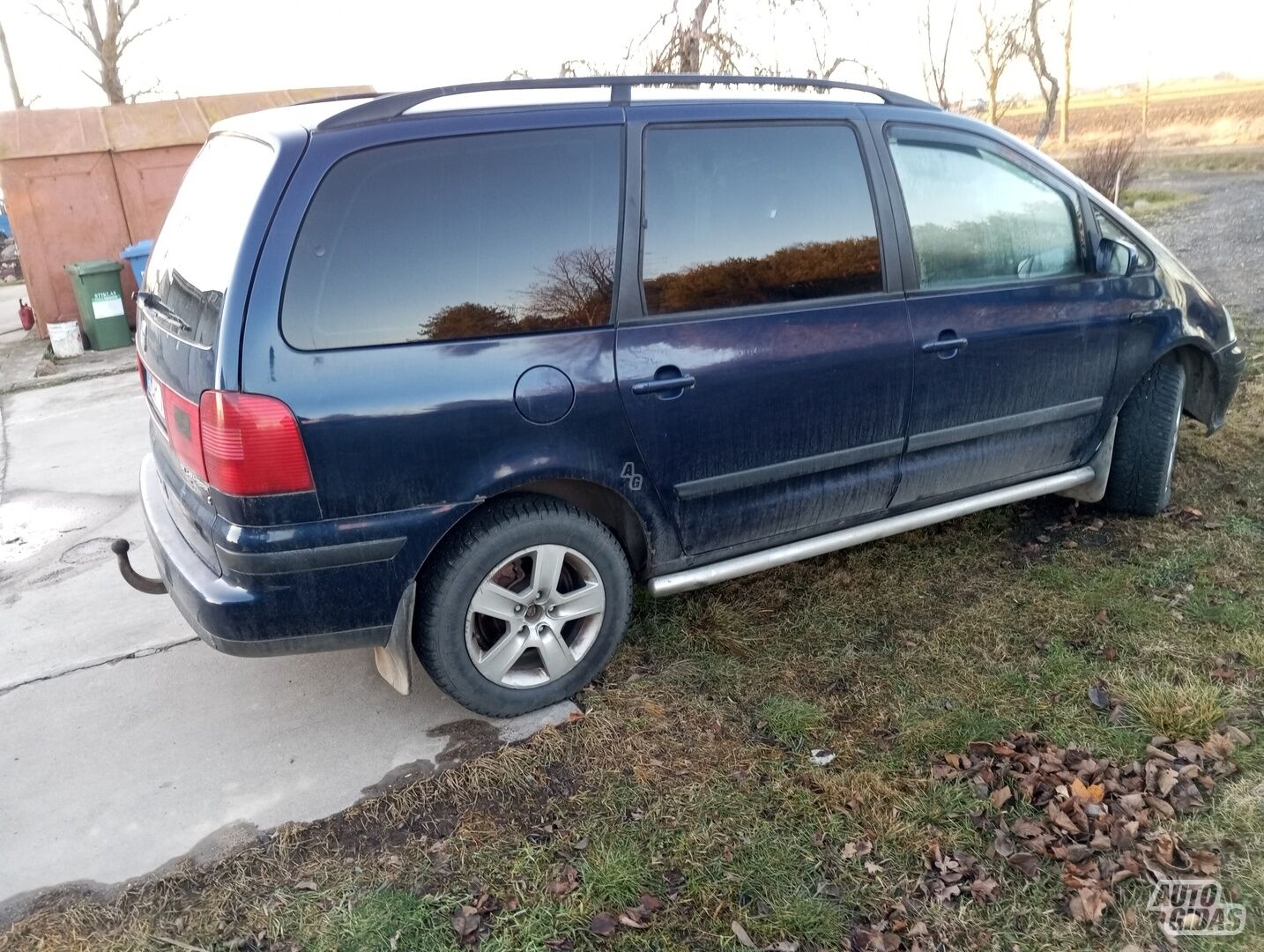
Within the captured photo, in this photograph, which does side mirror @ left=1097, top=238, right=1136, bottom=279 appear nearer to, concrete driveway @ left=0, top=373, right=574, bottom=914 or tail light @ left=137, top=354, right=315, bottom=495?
concrete driveway @ left=0, top=373, right=574, bottom=914

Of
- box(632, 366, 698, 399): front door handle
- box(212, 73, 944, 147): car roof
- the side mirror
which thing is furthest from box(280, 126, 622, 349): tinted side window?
the side mirror

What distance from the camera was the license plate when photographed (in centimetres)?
317

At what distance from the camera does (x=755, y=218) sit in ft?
10.8

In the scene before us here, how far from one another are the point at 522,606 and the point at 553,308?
95 cm

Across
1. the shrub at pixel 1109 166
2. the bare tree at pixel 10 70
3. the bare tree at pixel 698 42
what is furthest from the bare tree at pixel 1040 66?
the bare tree at pixel 10 70

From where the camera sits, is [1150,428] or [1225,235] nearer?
[1150,428]

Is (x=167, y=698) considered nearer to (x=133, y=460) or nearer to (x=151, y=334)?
(x=151, y=334)

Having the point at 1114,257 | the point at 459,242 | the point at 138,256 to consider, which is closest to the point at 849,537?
the point at 1114,257

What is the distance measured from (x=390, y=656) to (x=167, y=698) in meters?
0.95

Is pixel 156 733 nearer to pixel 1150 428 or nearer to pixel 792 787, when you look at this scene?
pixel 792 787

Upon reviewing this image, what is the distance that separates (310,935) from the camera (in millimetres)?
2426

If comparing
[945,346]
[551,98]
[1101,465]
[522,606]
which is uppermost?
[551,98]

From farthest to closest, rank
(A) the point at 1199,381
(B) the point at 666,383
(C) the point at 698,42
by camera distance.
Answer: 1. (C) the point at 698,42
2. (A) the point at 1199,381
3. (B) the point at 666,383

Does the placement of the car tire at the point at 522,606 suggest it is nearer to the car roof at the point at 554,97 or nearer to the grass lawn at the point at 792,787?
the grass lawn at the point at 792,787
